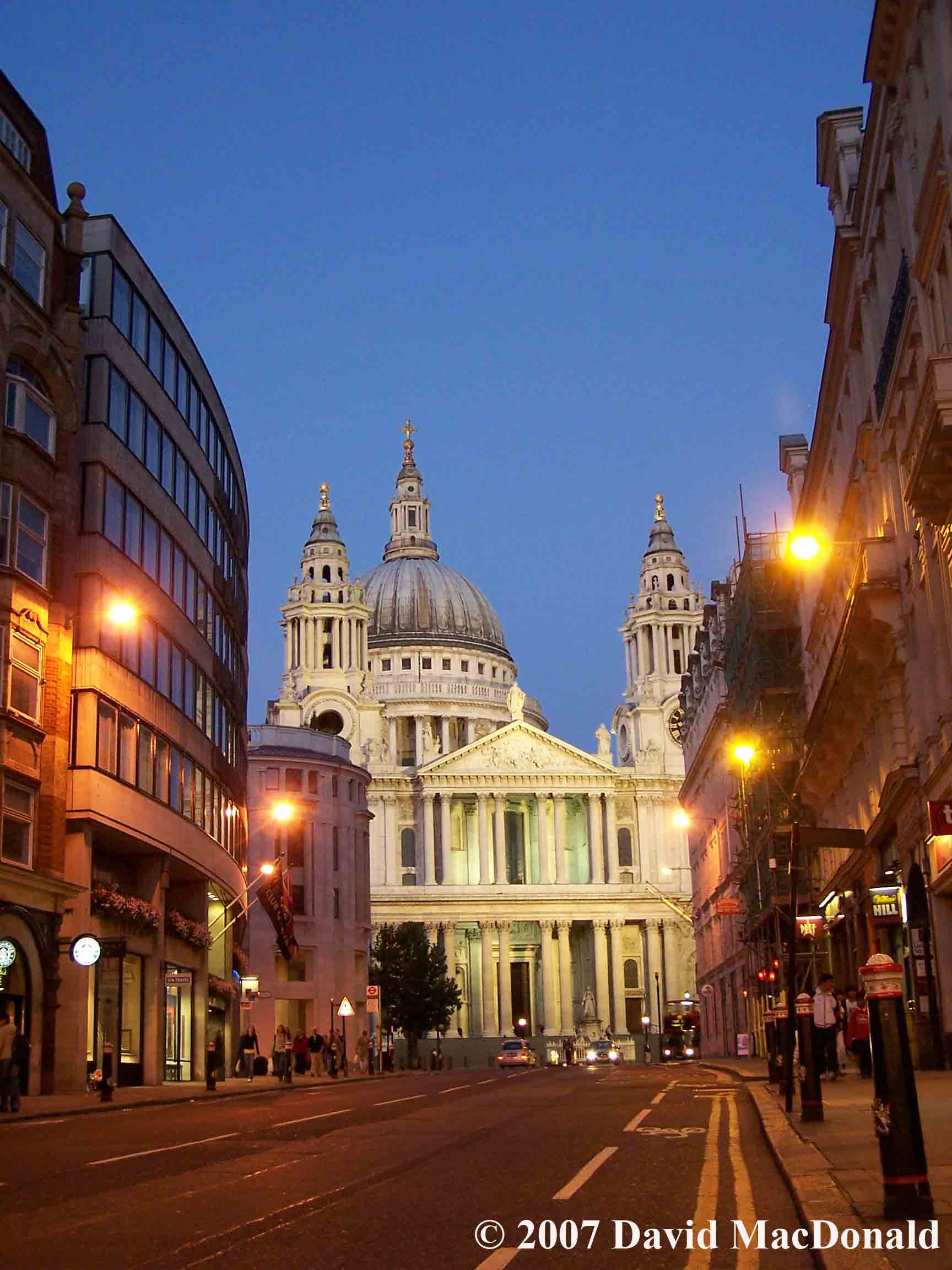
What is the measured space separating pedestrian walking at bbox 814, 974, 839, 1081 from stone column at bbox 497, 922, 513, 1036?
98.6m

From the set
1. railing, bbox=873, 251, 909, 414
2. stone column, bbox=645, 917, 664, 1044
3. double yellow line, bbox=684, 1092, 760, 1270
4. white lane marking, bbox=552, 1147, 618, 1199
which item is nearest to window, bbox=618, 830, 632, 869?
stone column, bbox=645, 917, 664, 1044

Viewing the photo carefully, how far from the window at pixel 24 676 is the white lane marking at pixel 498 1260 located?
83.2 ft

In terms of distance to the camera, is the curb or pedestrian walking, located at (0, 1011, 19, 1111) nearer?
the curb

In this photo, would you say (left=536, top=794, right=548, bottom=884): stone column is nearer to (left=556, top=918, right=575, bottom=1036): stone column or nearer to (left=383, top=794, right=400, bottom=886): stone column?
(left=556, top=918, right=575, bottom=1036): stone column

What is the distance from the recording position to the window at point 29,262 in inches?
1383

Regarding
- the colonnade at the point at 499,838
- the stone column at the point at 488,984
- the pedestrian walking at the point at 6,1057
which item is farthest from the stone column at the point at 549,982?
the pedestrian walking at the point at 6,1057

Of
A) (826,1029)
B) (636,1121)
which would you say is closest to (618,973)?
(826,1029)

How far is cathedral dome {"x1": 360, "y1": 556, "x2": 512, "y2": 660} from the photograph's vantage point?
172375 mm

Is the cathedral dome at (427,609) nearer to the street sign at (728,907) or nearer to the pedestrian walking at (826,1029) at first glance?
the street sign at (728,907)

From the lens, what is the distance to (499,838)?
5315 inches

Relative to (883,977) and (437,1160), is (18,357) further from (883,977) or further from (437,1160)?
(883,977)

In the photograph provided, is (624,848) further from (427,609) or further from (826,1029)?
(826,1029)

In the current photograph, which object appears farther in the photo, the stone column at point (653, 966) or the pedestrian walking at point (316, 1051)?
the stone column at point (653, 966)

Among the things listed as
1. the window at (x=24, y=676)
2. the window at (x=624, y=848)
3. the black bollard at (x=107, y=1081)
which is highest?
the window at (x=624, y=848)
